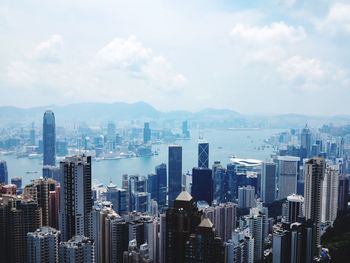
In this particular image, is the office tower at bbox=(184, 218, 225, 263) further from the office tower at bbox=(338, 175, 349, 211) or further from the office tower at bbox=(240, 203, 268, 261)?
the office tower at bbox=(338, 175, 349, 211)

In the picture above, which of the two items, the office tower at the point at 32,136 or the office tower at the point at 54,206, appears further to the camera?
the office tower at the point at 32,136

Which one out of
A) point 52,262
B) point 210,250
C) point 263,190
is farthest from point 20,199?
point 263,190

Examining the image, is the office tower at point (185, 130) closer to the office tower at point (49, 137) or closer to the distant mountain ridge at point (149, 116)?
the distant mountain ridge at point (149, 116)

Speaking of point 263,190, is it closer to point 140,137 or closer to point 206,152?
point 206,152

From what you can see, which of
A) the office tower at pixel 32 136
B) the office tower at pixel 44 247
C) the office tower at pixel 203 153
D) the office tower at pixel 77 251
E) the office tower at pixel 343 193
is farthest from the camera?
the office tower at pixel 203 153

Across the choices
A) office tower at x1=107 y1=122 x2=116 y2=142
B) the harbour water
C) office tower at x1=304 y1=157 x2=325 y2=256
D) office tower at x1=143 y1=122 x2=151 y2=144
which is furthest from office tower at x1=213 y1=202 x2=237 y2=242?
office tower at x1=143 y1=122 x2=151 y2=144

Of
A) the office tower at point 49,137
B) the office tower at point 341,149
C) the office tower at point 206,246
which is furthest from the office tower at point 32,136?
the office tower at point 206,246
